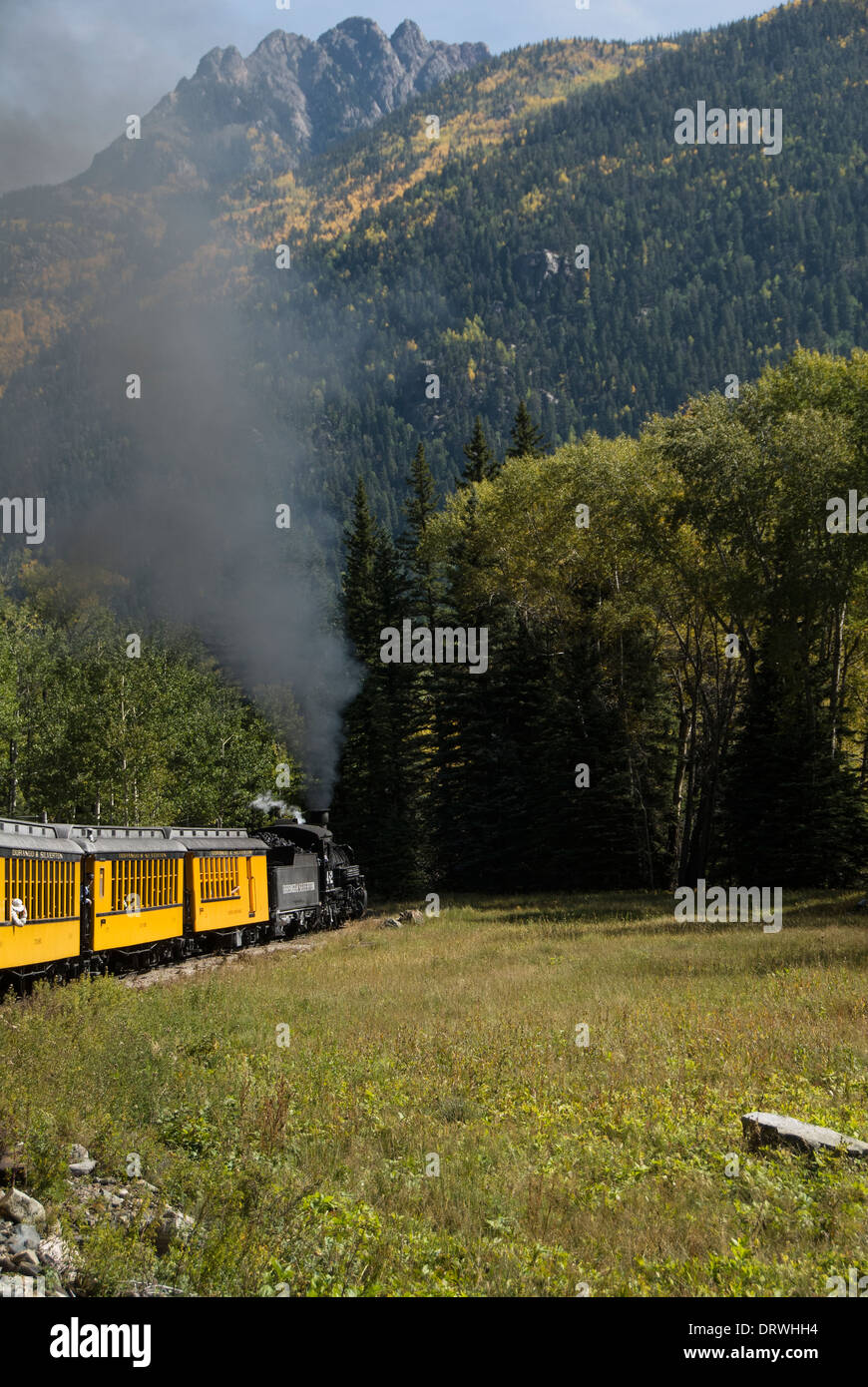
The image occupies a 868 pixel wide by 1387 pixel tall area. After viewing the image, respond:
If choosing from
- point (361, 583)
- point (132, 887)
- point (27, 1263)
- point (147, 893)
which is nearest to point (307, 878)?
point (147, 893)

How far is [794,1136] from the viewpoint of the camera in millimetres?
8547

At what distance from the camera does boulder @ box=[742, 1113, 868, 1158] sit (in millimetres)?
8406

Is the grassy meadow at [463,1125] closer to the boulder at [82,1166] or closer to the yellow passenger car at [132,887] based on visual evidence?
the boulder at [82,1166]

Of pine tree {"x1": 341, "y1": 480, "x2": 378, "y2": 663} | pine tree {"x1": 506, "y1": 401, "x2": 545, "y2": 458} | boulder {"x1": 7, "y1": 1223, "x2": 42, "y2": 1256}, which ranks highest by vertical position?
pine tree {"x1": 506, "y1": 401, "x2": 545, "y2": 458}

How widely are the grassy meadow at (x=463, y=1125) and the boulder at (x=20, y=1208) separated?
14.0 inches

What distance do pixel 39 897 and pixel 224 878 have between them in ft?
31.2

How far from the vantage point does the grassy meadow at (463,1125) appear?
6586 millimetres

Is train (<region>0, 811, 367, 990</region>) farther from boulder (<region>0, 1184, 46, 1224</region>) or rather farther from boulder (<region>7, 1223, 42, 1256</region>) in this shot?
boulder (<region>7, 1223, 42, 1256</region>)

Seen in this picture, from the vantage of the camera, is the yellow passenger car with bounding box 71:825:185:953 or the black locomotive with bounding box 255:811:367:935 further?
the black locomotive with bounding box 255:811:367:935

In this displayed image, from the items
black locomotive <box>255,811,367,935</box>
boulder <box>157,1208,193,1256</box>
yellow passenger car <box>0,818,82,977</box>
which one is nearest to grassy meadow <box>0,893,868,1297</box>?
boulder <box>157,1208,193,1256</box>

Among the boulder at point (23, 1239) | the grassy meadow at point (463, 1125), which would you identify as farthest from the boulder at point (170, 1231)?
the boulder at point (23, 1239)

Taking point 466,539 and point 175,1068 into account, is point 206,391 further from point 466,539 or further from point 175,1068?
point 175,1068

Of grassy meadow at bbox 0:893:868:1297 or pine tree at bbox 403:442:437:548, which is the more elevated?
pine tree at bbox 403:442:437:548

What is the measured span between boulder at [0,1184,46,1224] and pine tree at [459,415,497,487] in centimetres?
5531
